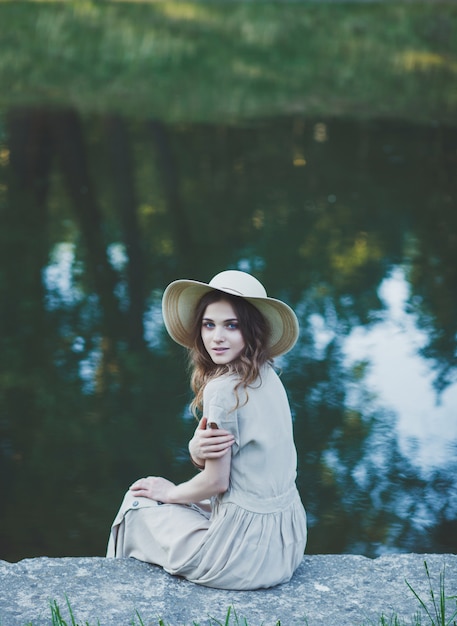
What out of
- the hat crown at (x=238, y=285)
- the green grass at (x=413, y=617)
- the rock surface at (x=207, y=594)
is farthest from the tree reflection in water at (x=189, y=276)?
the hat crown at (x=238, y=285)

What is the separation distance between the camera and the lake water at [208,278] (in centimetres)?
478

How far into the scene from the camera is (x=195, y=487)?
3119 mm

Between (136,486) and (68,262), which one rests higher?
(68,262)

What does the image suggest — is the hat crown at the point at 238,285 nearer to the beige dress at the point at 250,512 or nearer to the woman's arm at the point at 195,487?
the beige dress at the point at 250,512

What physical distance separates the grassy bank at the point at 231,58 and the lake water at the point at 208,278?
1711 mm

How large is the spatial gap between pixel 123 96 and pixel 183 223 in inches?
253

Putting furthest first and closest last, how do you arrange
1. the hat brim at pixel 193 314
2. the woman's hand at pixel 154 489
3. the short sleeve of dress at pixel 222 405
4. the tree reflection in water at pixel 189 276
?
the tree reflection in water at pixel 189 276 < the woman's hand at pixel 154 489 < the hat brim at pixel 193 314 < the short sleeve of dress at pixel 222 405

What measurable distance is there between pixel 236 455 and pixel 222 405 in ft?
0.58

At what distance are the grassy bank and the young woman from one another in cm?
1090

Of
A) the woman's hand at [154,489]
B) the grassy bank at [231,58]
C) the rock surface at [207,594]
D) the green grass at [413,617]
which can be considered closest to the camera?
the green grass at [413,617]

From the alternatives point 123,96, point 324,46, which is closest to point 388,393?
point 123,96

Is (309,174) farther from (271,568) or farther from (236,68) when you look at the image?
(271,568)

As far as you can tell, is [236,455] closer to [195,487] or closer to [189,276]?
[195,487]

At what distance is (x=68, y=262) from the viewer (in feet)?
26.3
